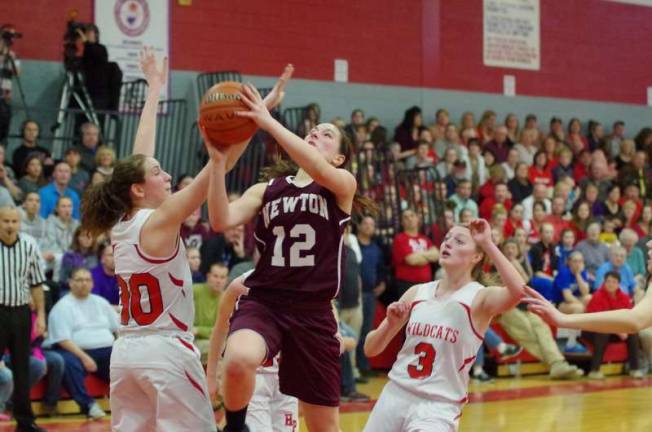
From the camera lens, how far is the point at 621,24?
67.8ft

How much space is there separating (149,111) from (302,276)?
1243mm

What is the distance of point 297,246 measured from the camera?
506 centimetres

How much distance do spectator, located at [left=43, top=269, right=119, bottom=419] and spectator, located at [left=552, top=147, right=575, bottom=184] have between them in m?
9.14

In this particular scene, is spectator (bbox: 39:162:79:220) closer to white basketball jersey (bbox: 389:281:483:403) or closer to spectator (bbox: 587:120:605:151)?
white basketball jersey (bbox: 389:281:483:403)

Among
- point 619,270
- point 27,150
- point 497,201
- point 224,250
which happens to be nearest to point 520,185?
point 497,201

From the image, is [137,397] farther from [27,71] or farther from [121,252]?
[27,71]

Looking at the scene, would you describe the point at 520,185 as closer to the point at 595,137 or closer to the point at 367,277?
the point at 595,137

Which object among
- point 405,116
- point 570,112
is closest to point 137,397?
point 405,116

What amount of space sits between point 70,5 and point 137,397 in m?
10.6

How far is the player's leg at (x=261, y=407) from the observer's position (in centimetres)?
582

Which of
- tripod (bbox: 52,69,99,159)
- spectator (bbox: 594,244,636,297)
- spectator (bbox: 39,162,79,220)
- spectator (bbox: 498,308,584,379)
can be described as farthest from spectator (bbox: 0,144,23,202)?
spectator (bbox: 594,244,636,297)

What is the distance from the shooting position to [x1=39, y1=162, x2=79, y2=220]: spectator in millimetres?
11352

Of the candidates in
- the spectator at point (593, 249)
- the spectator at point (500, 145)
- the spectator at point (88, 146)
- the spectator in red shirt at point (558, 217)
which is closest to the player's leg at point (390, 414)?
the spectator at point (88, 146)

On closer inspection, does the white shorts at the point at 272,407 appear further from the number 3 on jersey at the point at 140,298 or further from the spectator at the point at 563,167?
the spectator at the point at 563,167
